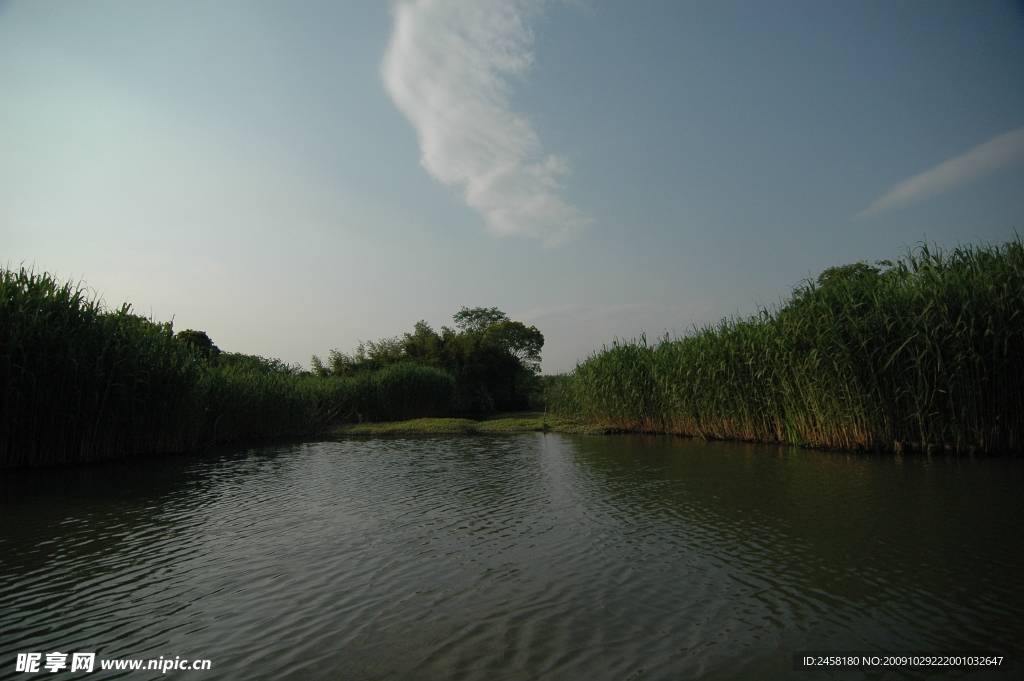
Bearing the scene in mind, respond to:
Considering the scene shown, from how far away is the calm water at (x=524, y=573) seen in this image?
3.34m

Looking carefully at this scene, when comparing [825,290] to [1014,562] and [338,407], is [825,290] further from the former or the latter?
[338,407]

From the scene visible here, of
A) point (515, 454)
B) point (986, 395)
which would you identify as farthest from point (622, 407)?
point (986, 395)

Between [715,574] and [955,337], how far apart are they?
7.75m

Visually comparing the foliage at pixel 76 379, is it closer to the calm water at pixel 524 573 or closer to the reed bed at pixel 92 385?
the reed bed at pixel 92 385

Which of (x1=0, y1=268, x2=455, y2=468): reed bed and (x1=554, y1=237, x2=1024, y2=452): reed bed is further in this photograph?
(x1=0, y1=268, x2=455, y2=468): reed bed

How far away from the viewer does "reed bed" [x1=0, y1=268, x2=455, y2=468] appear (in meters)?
10.1

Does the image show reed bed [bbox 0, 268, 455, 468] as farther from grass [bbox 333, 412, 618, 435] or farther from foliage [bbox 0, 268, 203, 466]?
grass [bbox 333, 412, 618, 435]

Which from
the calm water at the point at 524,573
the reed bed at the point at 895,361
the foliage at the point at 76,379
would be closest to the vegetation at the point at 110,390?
the foliage at the point at 76,379

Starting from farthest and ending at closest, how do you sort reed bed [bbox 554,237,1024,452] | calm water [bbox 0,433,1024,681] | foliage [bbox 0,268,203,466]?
foliage [bbox 0,268,203,466] < reed bed [bbox 554,237,1024,452] < calm water [bbox 0,433,1024,681]

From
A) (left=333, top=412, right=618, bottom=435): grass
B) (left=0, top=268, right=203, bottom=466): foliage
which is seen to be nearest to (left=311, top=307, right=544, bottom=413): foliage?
(left=333, top=412, right=618, bottom=435): grass

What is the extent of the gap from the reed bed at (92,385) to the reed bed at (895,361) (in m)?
13.4

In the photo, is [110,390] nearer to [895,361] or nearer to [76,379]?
[76,379]

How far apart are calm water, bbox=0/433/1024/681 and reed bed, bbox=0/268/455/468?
5.03ft

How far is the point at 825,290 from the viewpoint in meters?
11.4
